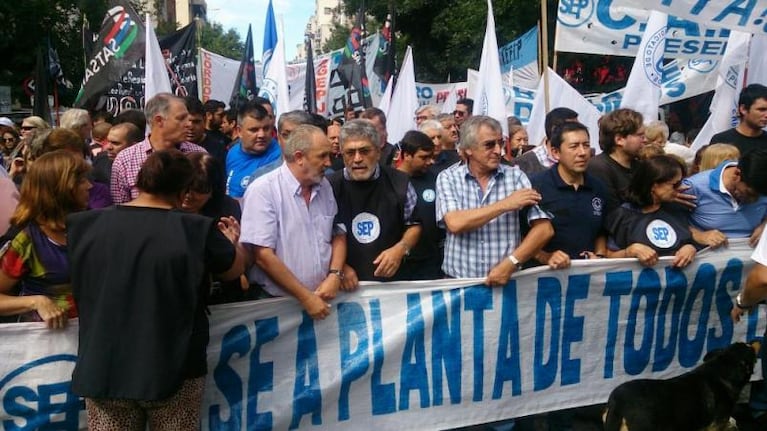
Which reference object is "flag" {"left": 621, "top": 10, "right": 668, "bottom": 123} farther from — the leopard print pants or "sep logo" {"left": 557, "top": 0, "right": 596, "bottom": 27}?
the leopard print pants

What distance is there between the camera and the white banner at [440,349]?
12.0ft

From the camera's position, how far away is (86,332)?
289 centimetres

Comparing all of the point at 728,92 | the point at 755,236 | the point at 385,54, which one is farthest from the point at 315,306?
the point at 385,54

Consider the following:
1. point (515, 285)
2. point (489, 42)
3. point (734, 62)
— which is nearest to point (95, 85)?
point (489, 42)

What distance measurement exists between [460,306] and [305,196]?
105 cm

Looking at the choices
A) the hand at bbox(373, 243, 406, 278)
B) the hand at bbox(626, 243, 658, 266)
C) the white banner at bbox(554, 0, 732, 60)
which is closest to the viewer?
the hand at bbox(373, 243, 406, 278)

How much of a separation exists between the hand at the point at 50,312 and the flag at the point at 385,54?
8.23 meters

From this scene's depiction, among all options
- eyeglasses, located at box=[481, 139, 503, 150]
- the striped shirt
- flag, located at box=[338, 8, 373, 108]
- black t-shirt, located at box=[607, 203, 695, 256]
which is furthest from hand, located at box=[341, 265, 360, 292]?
flag, located at box=[338, 8, 373, 108]

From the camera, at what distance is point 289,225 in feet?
11.8

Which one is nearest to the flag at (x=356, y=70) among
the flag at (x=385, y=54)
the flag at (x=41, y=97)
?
the flag at (x=385, y=54)

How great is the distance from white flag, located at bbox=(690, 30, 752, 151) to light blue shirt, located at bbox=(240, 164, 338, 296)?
461 centimetres

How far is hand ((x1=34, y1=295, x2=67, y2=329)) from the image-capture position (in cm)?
318

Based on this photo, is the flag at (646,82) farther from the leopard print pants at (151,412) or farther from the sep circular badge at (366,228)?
the leopard print pants at (151,412)

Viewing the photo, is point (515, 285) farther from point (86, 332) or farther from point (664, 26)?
point (664, 26)
